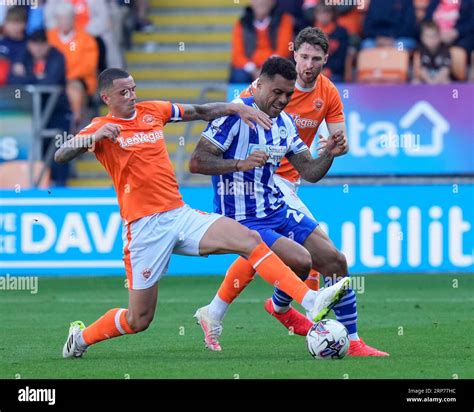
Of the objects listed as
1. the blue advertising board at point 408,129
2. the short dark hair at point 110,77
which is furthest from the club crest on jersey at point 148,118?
the blue advertising board at point 408,129

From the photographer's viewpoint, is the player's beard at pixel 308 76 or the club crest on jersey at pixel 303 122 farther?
the club crest on jersey at pixel 303 122

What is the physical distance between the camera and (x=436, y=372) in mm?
8328

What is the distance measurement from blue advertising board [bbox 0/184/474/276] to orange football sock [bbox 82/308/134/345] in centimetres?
649

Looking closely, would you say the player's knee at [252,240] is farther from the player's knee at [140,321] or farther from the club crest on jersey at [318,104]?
the club crest on jersey at [318,104]

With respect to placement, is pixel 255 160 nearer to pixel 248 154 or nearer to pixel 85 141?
pixel 248 154

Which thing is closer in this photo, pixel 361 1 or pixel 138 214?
pixel 138 214

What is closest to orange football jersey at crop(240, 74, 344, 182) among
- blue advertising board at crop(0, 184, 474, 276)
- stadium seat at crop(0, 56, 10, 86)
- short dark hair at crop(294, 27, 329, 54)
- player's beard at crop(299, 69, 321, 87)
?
player's beard at crop(299, 69, 321, 87)

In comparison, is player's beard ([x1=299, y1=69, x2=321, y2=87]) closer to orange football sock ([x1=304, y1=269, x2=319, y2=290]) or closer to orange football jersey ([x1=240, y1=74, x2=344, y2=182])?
Result: orange football jersey ([x1=240, y1=74, x2=344, y2=182])

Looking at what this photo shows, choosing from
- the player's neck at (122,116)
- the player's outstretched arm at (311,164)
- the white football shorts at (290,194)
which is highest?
the player's neck at (122,116)

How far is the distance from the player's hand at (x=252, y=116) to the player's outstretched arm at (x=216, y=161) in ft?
0.83

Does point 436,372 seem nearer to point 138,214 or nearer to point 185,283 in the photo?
point 138,214

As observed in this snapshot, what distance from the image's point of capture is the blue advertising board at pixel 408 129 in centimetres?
1661
